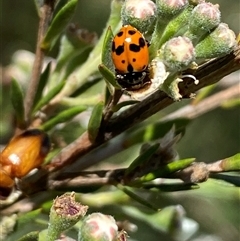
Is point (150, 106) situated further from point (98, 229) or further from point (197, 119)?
point (197, 119)

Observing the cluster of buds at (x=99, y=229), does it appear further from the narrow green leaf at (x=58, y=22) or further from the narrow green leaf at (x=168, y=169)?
the narrow green leaf at (x=58, y=22)

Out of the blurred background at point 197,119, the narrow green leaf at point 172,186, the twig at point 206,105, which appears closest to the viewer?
the narrow green leaf at point 172,186

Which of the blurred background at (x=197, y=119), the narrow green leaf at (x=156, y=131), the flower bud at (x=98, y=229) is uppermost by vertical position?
the flower bud at (x=98, y=229)

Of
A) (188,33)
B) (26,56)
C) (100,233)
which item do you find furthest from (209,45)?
(26,56)

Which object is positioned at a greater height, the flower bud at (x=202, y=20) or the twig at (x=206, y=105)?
the flower bud at (x=202, y=20)

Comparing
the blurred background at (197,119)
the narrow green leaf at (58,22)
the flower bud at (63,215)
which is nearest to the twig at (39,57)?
the narrow green leaf at (58,22)

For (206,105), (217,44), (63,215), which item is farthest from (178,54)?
(206,105)
